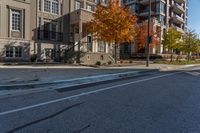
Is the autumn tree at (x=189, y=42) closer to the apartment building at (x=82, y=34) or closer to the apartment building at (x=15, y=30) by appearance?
the apartment building at (x=82, y=34)

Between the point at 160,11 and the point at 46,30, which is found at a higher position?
the point at 160,11

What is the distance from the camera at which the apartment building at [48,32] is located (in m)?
25.1

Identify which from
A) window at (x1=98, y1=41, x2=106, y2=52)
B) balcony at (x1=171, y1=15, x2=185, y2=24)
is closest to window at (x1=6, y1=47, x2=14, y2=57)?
window at (x1=98, y1=41, x2=106, y2=52)

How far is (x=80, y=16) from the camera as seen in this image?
95.9 feet

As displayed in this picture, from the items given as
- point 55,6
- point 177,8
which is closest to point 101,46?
point 55,6

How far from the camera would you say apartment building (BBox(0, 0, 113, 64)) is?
25.1m

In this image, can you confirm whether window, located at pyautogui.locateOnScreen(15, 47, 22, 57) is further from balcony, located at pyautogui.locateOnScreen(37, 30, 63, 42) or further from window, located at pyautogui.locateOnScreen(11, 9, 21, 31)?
balcony, located at pyautogui.locateOnScreen(37, 30, 63, 42)

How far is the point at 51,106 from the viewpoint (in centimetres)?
690

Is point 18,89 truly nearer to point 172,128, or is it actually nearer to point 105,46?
point 172,128

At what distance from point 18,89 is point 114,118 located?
5.39 meters

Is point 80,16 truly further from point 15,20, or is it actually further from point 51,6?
point 15,20

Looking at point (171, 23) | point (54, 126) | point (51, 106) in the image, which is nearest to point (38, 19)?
point (51, 106)

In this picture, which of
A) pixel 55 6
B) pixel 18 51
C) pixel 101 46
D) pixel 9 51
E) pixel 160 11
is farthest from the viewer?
pixel 160 11

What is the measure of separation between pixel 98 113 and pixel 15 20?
2245cm
